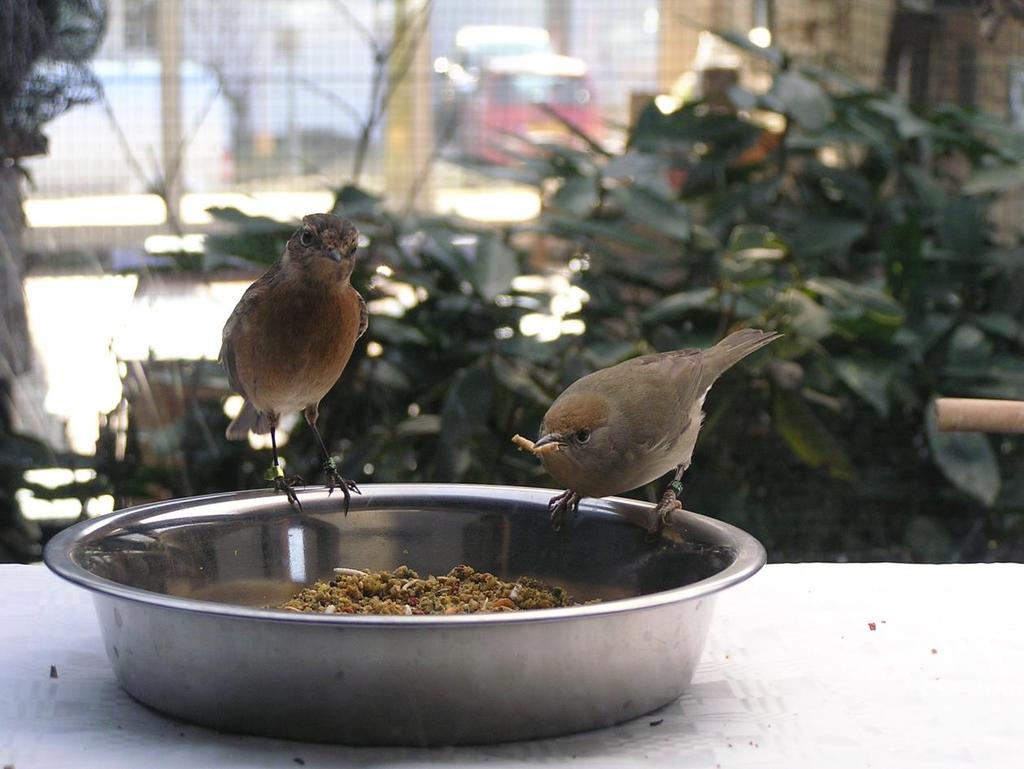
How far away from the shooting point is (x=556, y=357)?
361 centimetres

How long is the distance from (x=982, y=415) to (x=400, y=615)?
105 centimetres

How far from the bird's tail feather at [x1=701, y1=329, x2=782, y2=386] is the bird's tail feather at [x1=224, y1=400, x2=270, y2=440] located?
946 mm

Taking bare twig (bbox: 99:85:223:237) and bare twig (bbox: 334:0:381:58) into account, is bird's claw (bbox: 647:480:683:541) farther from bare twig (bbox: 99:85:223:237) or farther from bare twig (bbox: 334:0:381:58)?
bare twig (bbox: 334:0:381:58)

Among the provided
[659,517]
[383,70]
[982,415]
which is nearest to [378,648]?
[659,517]

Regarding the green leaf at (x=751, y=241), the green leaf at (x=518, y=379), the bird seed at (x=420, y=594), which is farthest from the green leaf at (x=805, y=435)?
the bird seed at (x=420, y=594)

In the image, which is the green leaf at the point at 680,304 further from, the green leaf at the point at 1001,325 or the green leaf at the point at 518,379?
the green leaf at the point at 1001,325

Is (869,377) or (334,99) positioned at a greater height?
(334,99)

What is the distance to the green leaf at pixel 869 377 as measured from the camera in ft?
11.5

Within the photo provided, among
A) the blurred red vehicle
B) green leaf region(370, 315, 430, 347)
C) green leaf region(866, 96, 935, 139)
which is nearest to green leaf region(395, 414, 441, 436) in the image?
green leaf region(370, 315, 430, 347)

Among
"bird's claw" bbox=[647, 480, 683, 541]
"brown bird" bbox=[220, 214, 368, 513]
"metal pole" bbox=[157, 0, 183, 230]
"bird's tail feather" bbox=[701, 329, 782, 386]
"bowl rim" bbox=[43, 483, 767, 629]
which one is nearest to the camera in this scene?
"bowl rim" bbox=[43, 483, 767, 629]

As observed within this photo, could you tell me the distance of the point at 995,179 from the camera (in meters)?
3.86

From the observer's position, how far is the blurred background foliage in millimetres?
3570

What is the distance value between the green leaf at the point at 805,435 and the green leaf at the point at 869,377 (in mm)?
143

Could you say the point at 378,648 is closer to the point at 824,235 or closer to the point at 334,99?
the point at 824,235
